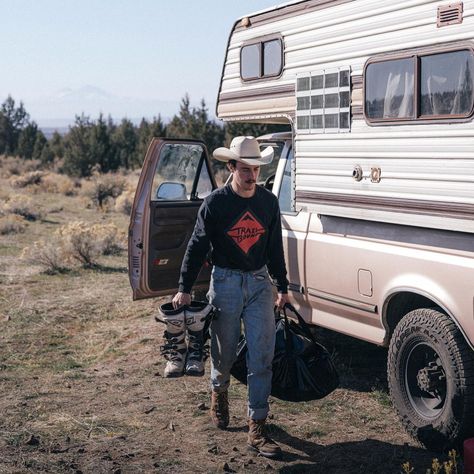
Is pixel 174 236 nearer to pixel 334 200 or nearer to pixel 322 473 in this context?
pixel 334 200

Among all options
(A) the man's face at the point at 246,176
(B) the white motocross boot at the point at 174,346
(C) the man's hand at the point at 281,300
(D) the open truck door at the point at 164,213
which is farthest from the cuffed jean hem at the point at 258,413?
(D) the open truck door at the point at 164,213

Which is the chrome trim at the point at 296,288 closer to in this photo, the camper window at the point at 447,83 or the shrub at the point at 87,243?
the camper window at the point at 447,83

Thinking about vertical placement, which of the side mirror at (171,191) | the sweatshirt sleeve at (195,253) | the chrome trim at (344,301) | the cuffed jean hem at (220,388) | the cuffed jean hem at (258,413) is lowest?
the cuffed jean hem at (258,413)

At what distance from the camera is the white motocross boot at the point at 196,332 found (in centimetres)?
520

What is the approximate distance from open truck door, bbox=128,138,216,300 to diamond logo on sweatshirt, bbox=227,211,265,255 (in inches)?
84.0

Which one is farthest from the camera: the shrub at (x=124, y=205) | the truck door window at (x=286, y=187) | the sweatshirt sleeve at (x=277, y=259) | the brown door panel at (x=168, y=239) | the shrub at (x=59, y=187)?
the shrub at (x=59, y=187)

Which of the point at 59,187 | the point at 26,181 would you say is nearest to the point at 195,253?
the point at 59,187

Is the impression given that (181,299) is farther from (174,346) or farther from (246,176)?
(246,176)

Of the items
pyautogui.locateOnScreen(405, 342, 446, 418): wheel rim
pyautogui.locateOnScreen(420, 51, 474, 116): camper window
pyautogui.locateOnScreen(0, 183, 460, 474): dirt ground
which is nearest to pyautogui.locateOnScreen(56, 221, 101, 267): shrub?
pyautogui.locateOnScreen(0, 183, 460, 474): dirt ground

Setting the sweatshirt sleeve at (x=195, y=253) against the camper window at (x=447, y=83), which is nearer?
the camper window at (x=447, y=83)

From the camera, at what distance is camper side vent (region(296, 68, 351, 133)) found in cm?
595

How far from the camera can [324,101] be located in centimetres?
610

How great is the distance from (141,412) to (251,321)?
4.57ft

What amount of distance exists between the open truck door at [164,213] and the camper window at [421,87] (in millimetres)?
2300
